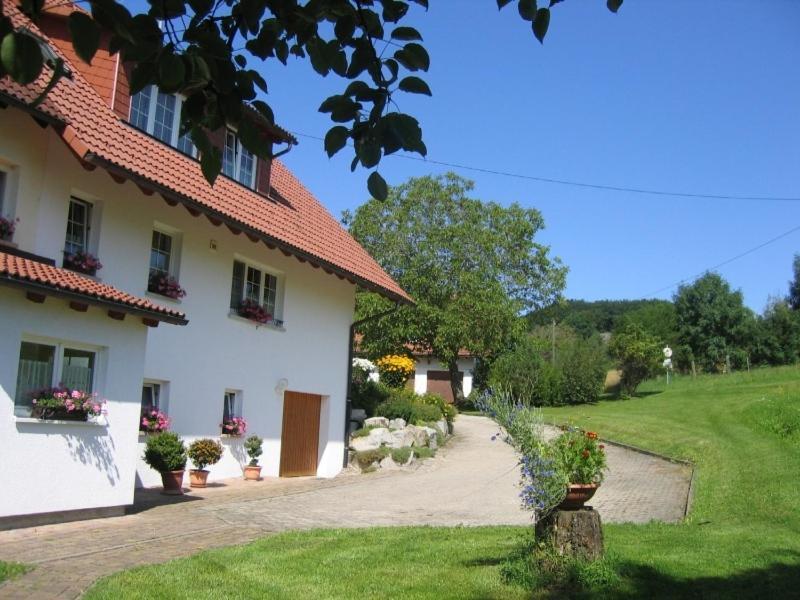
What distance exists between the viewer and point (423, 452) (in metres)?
20.1

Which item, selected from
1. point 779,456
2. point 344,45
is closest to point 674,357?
point 779,456

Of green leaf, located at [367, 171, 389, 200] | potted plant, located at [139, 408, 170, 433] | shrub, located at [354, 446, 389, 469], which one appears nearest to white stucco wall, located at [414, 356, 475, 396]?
shrub, located at [354, 446, 389, 469]

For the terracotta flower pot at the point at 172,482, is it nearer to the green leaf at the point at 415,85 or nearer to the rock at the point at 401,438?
the rock at the point at 401,438

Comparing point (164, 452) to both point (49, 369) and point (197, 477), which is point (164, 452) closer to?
point (197, 477)

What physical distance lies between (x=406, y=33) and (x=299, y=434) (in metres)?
15.5

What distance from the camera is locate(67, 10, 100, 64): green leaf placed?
8.95ft

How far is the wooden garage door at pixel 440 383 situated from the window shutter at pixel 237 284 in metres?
30.1

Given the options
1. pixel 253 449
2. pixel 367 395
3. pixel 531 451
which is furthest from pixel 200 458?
pixel 367 395

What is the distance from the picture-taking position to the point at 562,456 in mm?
7219

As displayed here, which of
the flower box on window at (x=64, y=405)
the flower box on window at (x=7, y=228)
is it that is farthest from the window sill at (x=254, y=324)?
the flower box on window at (x=64, y=405)

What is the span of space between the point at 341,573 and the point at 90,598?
7.53 feet

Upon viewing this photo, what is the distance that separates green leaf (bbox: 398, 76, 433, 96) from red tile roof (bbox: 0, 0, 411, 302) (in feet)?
18.3

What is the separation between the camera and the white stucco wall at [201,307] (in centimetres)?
1156

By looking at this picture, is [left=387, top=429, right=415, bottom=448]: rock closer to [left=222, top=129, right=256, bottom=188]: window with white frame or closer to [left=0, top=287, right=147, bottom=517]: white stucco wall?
[left=222, top=129, right=256, bottom=188]: window with white frame
